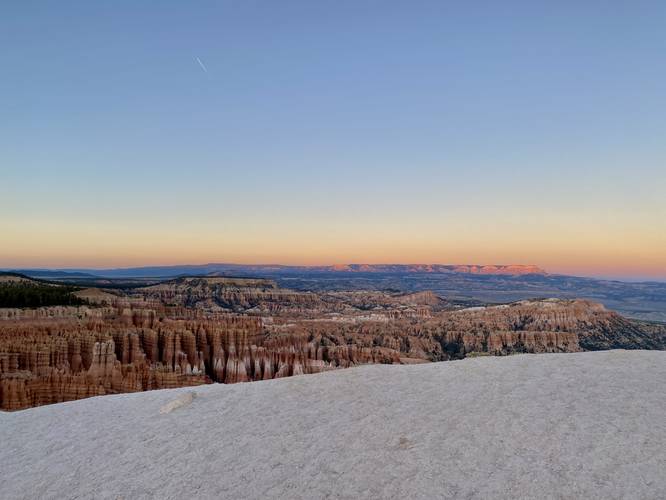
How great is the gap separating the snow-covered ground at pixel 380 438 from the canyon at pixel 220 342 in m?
13.8

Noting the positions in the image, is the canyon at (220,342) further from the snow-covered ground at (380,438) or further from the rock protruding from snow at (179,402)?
the snow-covered ground at (380,438)

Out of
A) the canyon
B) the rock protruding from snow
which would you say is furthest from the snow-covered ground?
the canyon

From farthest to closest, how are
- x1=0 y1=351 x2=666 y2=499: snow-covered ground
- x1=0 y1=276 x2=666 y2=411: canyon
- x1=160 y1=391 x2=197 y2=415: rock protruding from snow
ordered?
x1=0 y1=276 x2=666 y2=411: canyon < x1=160 y1=391 x2=197 y2=415: rock protruding from snow < x1=0 y1=351 x2=666 y2=499: snow-covered ground

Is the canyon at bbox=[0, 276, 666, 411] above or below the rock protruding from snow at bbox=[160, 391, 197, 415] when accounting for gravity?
→ below

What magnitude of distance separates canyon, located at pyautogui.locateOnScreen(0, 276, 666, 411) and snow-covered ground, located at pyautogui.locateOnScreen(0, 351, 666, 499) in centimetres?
1383

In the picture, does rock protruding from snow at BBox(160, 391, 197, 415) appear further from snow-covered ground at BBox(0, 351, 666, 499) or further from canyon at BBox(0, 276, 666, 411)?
canyon at BBox(0, 276, 666, 411)

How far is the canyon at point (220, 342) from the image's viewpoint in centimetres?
2567

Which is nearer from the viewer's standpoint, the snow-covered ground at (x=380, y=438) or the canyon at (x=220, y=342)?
the snow-covered ground at (x=380, y=438)

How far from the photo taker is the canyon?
25.7 metres

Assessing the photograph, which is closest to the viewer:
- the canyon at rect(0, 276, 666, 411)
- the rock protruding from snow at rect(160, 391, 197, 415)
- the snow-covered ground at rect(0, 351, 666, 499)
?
the snow-covered ground at rect(0, 351, 666, 499)

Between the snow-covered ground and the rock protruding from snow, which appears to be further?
the rock protruding from snow

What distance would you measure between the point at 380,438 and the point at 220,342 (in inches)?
1278

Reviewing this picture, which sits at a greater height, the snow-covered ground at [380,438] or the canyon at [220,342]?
the snow-covered ground at [380,438]

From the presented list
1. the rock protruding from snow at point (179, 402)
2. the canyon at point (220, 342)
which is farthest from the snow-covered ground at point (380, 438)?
the canyon at point (220, 342)
